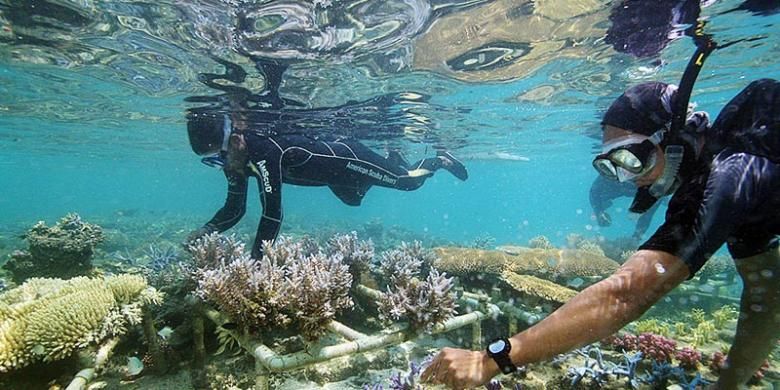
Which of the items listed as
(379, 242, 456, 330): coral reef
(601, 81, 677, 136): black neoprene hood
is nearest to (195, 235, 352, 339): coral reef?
(379, 242, 456, 330): coral reef

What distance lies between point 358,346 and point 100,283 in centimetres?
299

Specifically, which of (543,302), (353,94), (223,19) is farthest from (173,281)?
(353,94)

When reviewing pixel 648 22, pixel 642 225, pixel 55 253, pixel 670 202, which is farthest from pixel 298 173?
pixel 642 225

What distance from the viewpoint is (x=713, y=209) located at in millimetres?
1911

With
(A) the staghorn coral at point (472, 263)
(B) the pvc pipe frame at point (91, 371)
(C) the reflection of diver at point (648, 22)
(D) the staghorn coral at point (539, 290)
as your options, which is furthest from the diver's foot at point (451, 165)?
(B) the pvc pipe frame at point (91, 371)

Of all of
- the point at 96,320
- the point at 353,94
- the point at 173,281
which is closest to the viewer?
the point at 96,320

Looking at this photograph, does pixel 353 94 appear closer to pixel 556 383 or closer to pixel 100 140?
pixel 556 383

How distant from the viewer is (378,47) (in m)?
9.88

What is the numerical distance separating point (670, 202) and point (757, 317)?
2204mm

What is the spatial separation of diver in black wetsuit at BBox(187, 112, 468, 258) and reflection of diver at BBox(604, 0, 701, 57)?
6.92m

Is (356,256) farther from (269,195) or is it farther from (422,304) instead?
(269,195)

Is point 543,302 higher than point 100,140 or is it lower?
lower

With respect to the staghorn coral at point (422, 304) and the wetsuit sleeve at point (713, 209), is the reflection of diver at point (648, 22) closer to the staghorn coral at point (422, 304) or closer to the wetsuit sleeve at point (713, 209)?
the wetsuit sleeve at point (713, 209)

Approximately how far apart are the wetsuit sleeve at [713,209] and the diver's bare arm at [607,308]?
86 mm
